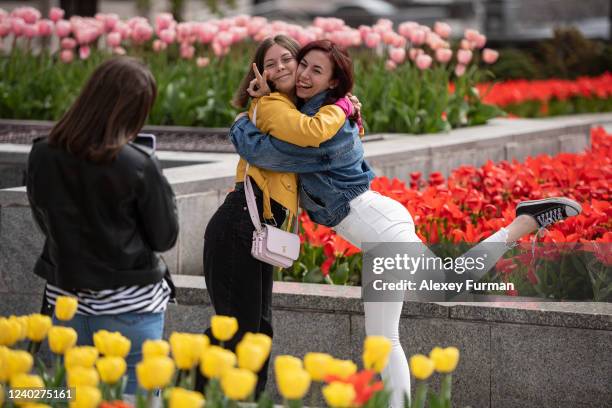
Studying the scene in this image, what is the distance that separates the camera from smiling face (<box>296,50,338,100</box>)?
4.21 meters

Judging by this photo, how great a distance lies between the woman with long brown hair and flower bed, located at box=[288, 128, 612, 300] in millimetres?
2090

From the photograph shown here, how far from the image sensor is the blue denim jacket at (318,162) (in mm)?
4191

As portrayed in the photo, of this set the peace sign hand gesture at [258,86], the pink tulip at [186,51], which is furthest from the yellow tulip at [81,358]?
the pink tulip at [186,51]

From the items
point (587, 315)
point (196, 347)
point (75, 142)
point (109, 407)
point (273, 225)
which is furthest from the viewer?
point (587, 315)

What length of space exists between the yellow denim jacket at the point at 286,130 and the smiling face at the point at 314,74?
7 centimetres

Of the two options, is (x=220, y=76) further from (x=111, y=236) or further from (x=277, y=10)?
(x=277, y=10)

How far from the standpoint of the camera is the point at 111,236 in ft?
11.1

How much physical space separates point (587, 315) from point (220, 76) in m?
5.87

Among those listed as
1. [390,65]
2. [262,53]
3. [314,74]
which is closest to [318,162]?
[314,74]

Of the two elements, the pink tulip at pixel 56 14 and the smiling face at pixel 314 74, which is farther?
the pink tulip at pixel 56 14

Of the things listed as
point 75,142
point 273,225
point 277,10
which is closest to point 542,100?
point 273,225

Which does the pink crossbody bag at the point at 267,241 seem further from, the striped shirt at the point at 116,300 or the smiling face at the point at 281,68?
the striped shirt at the point at 116,300

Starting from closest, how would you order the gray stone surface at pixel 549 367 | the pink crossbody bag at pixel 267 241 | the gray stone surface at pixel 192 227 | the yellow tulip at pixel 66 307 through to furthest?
the yellow tulip at pixel 66 307 → the pink crossbody bag at pixel 267 241 → the gray stone surface at pixel 549 367 → the gray stone surface at pixel 192 227

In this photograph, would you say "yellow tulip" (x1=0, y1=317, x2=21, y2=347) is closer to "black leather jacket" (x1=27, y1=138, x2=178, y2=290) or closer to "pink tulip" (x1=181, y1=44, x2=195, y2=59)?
"black leather jacket" (x1=27, y1=138, x2=178, y2=290)
